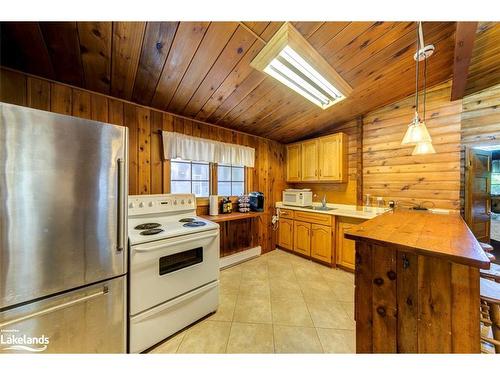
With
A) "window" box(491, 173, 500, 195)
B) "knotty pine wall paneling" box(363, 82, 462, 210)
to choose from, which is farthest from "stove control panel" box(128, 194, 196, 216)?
"window" box(491, 173, 500, 195)

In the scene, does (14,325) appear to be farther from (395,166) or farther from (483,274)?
(395,166)

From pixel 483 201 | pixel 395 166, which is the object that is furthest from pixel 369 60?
pixel 483 201

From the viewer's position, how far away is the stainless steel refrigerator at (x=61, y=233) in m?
0.86

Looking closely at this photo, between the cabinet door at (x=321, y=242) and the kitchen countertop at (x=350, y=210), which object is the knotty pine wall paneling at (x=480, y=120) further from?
the cabinet door at (x=321, y=242)

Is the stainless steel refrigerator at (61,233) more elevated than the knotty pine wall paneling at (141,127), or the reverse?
the knotty pine wall paneling at (141,127)

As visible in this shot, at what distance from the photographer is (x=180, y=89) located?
1857 millimetres

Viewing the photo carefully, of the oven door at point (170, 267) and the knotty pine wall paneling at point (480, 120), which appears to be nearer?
the oven door at point (170, 267)

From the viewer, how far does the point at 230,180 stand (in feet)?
10.1

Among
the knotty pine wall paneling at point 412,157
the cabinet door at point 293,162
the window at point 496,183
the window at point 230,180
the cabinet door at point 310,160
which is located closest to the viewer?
the knotty pine wall paneling at point 412,157

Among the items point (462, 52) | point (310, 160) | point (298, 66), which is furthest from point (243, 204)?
point (462, 52)

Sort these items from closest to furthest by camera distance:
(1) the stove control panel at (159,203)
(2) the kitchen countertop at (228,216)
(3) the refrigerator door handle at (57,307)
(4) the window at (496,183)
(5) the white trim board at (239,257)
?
(3) the refrigerator door handle at (57,307)
(1) the stove control panel at (159,203)
(2) the kitchen countertop at (228,216)
(5) the white trim board at (239,257)
(4) the window at (496,183)

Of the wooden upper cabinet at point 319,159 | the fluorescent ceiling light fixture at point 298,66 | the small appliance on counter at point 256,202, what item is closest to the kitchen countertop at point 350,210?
the wooden upper cabinet at point 319,159

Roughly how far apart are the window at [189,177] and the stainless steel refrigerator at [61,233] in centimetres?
126

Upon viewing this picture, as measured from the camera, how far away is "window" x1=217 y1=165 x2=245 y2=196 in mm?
2941
